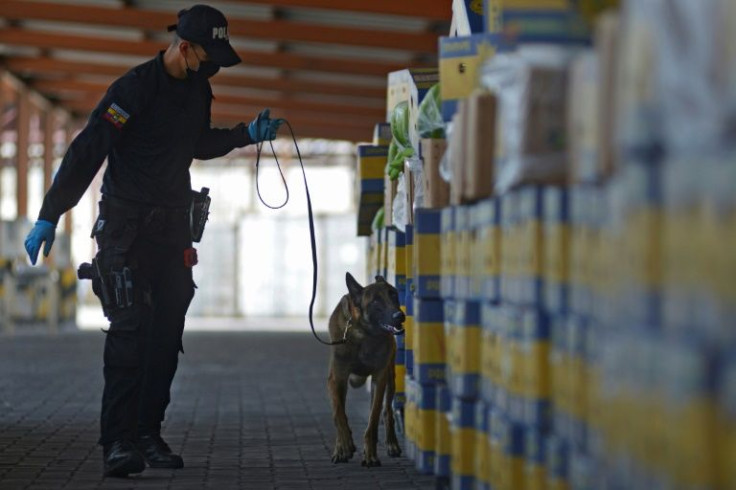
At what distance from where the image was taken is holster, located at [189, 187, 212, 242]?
7.58m

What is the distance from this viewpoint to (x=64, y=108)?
31.8m

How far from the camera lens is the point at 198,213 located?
25.0ft

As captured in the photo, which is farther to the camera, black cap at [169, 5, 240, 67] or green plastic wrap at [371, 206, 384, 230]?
green plastic wrap at [371, 206, 384, 230]

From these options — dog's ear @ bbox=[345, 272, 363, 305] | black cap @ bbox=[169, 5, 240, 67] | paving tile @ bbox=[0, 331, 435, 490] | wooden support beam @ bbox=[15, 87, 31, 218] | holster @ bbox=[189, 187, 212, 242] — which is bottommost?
paving tile @ bbox=[0, 331, 435, 490]

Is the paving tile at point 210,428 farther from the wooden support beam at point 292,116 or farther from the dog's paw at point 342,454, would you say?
the wooden support beam at point 292,116

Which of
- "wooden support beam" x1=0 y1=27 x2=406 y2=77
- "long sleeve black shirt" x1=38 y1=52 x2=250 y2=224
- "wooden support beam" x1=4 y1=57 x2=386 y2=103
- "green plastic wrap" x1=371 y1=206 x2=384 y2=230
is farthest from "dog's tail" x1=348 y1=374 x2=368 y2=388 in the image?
"wooden support beam" x1=4 y1=57 x2=386 y2=103

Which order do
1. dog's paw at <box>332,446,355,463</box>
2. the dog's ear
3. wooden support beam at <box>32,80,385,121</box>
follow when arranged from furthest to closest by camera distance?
wooden support beam at <box>32,80,385,121</box> < the dog's ear < dog's paw at <box>332,446,355,463</box>

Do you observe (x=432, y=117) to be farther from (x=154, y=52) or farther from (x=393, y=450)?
(x=154, y=52)

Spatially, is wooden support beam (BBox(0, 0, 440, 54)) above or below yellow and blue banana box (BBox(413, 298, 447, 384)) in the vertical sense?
above

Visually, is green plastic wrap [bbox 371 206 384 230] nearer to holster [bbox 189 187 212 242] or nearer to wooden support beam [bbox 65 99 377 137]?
holster [bbox 189 187 212 242]

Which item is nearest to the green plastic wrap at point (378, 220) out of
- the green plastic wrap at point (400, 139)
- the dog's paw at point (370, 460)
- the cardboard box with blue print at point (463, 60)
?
the green plastic wrap at point (400, 139)

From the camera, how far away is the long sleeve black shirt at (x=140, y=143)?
7.13 m

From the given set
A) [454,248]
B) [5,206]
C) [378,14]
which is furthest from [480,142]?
[5,206]

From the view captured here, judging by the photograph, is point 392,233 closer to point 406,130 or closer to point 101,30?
point 406,130
